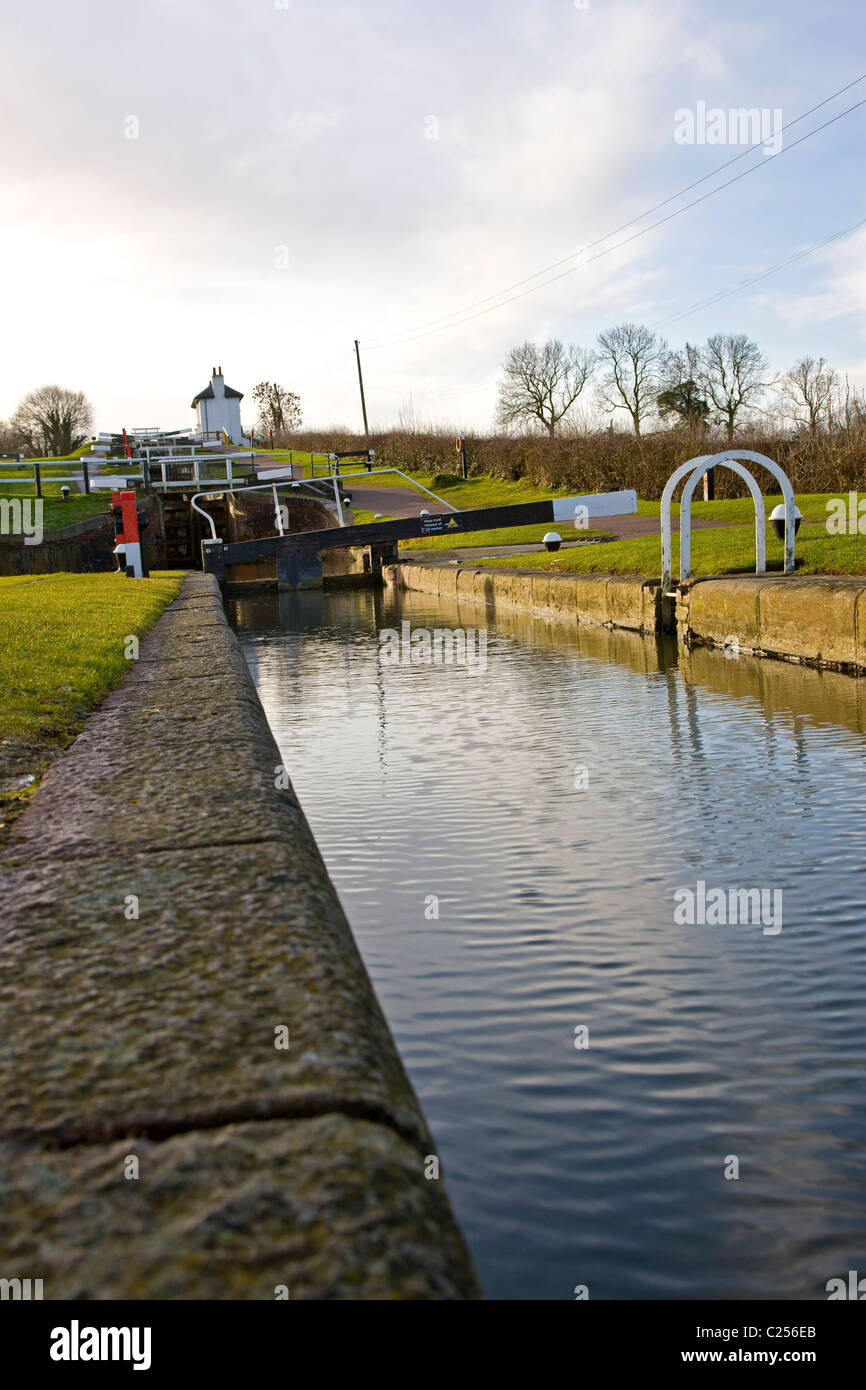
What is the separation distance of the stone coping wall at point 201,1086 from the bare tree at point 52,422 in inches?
1955

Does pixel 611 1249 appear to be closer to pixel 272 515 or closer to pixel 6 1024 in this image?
pixel 6 1024

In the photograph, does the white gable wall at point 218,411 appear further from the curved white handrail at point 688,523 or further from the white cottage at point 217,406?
the curved white handrail at point 688,523

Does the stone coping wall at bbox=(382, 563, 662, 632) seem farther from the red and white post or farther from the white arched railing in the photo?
the red and white post

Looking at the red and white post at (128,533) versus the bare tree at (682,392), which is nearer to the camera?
the red and white post at (128,533)

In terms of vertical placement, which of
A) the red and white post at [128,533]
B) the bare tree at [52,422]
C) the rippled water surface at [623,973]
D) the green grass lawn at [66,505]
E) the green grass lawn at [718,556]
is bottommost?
the rippled water surface at [623,973]

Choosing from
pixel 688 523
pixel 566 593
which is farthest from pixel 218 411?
pixel 688 523

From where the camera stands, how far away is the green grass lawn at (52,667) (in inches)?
130

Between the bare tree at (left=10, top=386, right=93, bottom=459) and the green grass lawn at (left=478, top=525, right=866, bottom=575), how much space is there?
39.3m

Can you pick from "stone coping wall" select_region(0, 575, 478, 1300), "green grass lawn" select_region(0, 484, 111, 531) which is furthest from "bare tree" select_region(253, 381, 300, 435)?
"stone coping wall" select_region(0, 575, 478, 1300)

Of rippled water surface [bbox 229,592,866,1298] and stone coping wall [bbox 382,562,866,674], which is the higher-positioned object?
stone coping wall [bbox 382,562,866,674]

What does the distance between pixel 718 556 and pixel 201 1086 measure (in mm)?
9828

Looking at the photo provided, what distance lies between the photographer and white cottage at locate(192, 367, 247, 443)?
198ft

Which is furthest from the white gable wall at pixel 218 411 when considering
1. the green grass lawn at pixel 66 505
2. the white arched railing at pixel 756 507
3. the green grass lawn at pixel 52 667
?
the white arched railing at pixel 756 507

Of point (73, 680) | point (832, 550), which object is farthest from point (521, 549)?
point (73, 680)
